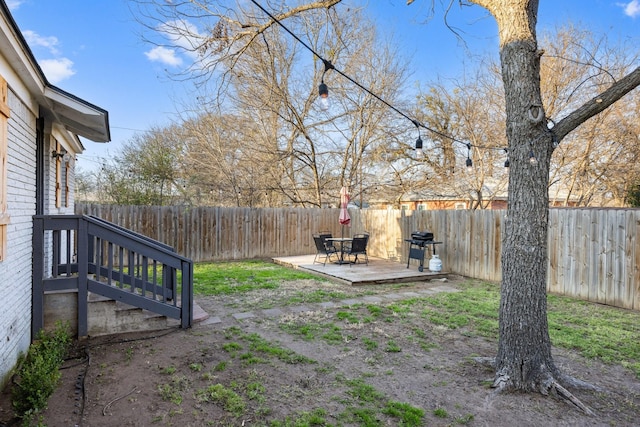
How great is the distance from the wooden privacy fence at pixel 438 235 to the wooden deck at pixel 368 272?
2.68 ft

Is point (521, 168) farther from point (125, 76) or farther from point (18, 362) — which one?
point (125, 76)

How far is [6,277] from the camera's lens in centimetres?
293

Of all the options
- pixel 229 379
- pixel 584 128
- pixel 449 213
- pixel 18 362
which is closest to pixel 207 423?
pixel 229 379

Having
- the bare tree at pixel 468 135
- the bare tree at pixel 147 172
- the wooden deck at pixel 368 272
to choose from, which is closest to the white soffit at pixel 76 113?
the wooden deck at pixel 368 272

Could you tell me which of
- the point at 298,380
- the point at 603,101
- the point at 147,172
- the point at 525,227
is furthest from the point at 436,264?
the point at 147,172

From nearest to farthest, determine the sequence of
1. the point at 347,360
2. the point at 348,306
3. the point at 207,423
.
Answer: the point at 207,423 → the point at 347,360 → the point at 348,306

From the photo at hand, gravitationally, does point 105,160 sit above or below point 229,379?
above

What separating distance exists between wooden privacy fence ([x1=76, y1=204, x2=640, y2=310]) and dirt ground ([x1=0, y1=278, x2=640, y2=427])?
3107mm

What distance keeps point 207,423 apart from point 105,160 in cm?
1205

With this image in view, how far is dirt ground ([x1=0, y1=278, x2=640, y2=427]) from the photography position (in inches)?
100

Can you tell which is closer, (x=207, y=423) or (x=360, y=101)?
(x=207, y=423)

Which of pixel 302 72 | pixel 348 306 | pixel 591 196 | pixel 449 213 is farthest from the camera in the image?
pixel 302 72

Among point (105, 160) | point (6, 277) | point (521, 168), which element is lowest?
point (6, 277)

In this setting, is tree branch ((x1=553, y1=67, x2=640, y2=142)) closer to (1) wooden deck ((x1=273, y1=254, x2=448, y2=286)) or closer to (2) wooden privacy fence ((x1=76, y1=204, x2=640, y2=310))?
(2) wooden privacy fence ((x1=76, y1=204, x2=640, y2=310))
